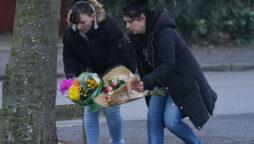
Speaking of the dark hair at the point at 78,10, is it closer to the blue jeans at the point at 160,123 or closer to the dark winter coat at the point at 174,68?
the dark winter coat at the point at 174,68

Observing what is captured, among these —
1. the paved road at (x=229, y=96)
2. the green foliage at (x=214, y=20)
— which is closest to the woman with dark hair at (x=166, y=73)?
the paved road at (x=229, y=96)

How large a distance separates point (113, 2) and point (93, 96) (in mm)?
11237

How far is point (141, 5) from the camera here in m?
4.84

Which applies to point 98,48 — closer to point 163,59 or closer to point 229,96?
Result: point 163,59

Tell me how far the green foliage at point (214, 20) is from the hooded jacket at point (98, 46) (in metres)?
10.3

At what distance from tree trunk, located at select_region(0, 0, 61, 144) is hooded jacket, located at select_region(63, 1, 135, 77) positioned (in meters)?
0.50

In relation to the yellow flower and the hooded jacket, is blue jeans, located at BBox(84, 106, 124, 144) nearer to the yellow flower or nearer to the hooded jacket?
the hooded jacket

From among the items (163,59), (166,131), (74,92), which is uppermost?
(163,59)

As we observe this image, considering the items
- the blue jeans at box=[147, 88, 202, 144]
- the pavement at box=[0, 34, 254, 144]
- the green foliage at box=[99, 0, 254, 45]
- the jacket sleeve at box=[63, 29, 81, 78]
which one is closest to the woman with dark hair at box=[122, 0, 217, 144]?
the blue jeans at box=[147, 88, 202, 144]

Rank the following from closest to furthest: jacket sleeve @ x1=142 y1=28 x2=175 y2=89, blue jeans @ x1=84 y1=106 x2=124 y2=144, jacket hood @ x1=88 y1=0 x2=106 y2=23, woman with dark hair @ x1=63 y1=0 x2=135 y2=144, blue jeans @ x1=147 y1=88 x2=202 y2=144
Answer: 1. jacket sleeve @ x1=142 y1=28 x2=175 y2=89
2. blue jeans @ x1=147 y1=88 x2=202 y2=144
3. woman with dark hair @ x1=63 y1=0 x2=135 y2=144
4. jacket hood @ x1=88 y1=0 x2=106 y2=23
5. blue jeans @ x1=84 y1=106 x2=124 y2=144

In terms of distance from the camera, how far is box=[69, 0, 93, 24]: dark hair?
5.11m

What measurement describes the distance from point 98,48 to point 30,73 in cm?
81

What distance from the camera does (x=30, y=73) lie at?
4809 millimetres

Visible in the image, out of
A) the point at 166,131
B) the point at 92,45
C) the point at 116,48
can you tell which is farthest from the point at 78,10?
the point at 166,131
